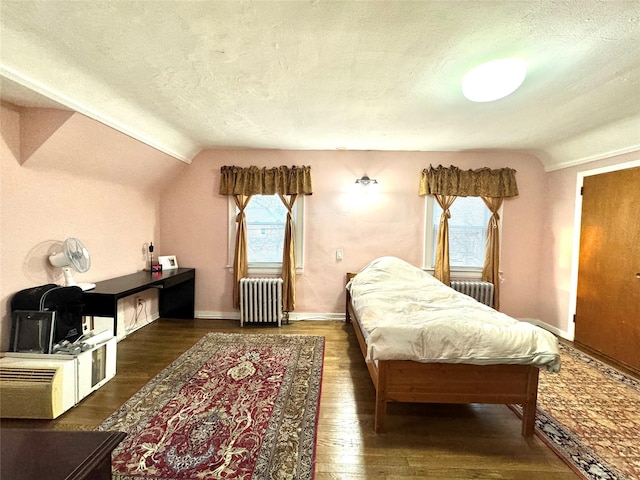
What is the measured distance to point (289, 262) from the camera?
13.0 feet

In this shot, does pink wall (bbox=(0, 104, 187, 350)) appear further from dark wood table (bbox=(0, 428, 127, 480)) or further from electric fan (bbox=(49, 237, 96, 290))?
dark wood table (bbox=(0, 428, 127, 480))

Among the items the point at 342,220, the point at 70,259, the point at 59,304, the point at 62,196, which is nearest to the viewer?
the point at 59,304

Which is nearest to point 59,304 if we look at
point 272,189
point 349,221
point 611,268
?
point 272,189

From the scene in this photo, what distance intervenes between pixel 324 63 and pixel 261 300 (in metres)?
2.88

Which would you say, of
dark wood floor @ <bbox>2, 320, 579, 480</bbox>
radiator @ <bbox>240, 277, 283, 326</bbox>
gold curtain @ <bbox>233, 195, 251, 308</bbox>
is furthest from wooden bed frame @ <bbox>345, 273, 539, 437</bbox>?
gold curtain @ <bbox>233, 195, 251, 308</bbox>

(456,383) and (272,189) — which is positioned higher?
(272,189)

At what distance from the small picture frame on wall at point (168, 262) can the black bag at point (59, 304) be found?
1.41 metres

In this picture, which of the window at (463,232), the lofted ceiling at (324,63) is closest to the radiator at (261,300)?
the lofted ceiling at (324,63)

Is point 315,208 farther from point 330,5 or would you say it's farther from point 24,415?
point 24,415

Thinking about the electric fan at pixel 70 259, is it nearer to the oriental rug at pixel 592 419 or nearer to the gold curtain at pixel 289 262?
the gold curtain at pixel 289 262

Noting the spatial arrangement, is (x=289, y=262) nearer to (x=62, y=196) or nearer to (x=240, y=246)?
→ (x=240, y=246)

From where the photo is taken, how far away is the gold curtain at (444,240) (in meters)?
3.91

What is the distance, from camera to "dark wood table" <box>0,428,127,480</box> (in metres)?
0.61

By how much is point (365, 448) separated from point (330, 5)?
242cm
